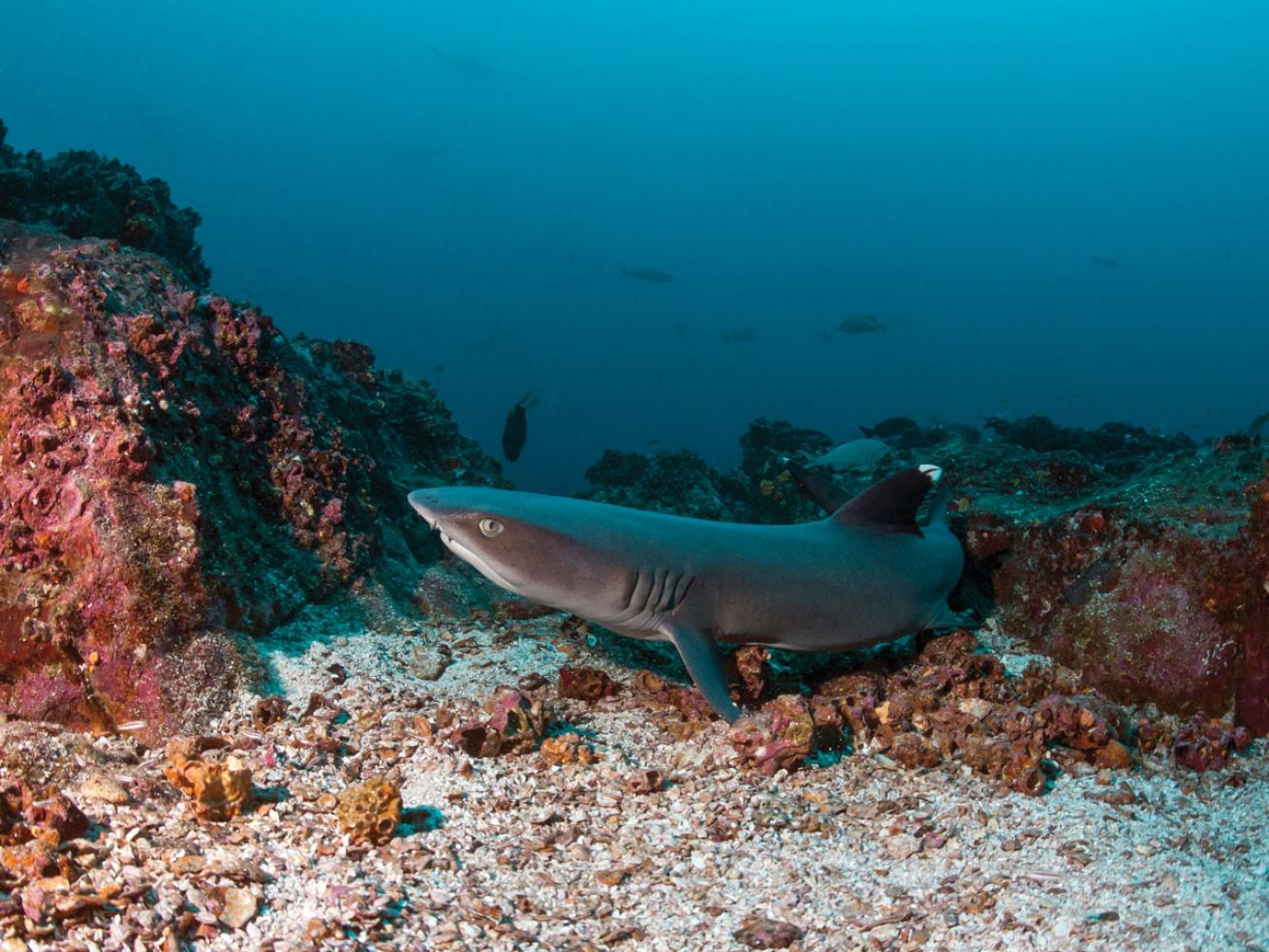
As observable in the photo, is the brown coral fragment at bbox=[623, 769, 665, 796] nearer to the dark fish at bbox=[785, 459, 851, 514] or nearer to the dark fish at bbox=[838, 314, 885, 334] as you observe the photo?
the dark fish at bbox=[785, 459, 851, 514]

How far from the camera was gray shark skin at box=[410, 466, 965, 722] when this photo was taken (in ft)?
12.5

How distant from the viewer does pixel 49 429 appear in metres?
3.76

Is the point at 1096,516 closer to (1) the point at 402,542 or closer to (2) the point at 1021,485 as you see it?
(2) the point at 1021,485

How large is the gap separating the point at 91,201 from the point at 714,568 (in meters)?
8.96

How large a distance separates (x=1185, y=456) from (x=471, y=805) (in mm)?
5933

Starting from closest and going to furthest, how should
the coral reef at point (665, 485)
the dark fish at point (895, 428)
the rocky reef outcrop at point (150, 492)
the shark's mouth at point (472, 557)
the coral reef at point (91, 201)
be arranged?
the rocky reef outcrop at point (150, 492) < the shark's mouth at point (472, 557) < the coral reef at point (91, 201) < the coral reef at point (665, 485) < the dark fish at point (895, 428)

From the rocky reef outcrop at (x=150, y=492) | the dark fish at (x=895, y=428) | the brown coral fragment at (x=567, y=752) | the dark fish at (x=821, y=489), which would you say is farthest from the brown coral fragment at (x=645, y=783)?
the dark fish at (x=895, y=428)

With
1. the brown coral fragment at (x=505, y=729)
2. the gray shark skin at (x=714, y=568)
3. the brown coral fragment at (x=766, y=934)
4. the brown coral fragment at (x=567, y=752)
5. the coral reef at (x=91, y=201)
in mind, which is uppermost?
the coral reef at (x=91, y=201)

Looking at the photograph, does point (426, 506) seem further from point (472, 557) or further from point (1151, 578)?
point (1151, 578)

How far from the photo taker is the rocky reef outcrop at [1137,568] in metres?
4.57

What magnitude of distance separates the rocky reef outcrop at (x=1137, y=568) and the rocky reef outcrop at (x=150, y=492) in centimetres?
337

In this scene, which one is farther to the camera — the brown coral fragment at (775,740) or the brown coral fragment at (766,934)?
the brown coral fragment at (775,740)

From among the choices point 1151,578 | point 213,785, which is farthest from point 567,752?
point 1151,578

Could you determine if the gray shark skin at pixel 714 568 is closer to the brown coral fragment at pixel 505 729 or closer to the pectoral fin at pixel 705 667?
the pectoral fin at pixel 705 667
